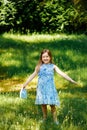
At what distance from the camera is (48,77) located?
25.6ft

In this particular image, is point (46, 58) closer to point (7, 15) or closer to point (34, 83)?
point (34, 83)

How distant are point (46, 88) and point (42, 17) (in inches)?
919

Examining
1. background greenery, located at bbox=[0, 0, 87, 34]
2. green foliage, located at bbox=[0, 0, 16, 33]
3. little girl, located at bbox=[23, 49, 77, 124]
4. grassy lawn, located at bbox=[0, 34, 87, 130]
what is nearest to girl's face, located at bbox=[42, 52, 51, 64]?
little girl, located at bbox=[23, 49, 77, 124]

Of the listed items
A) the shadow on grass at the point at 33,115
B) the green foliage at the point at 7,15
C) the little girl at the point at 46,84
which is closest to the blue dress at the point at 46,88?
the little girl at the point at 46,84

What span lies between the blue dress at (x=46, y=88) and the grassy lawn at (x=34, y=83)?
0.41 meters

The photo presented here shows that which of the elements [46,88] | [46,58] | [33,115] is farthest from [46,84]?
[33,115]

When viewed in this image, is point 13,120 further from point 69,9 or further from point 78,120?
point 69,9

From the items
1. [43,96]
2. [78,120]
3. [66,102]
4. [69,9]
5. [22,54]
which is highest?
[43,96]

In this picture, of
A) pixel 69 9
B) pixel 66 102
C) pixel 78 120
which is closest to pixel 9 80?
pixel 66 102

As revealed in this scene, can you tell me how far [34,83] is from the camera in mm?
15773

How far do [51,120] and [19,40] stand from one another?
53.0 ft

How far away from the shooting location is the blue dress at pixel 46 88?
7.67 m

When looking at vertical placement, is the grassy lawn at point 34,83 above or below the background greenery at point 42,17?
above

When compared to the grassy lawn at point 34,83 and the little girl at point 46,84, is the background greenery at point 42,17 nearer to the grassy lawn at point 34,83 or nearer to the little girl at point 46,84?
the grassy lawn at point 34,83
